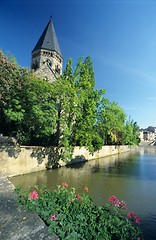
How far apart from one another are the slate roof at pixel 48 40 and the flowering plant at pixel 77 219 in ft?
96.7

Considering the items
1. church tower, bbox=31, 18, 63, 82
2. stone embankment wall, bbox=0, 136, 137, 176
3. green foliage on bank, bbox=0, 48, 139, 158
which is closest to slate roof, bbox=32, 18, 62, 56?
church tower, bbox=31, 18, 63, 82

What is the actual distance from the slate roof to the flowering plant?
29460mm

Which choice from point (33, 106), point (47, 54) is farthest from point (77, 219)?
point (47, 54)

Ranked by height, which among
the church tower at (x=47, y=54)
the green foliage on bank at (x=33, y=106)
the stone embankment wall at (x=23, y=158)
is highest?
the church tower at (x=47, y=54)

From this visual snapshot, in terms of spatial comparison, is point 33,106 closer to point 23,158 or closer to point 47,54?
point 23,158

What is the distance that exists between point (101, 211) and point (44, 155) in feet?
33.6

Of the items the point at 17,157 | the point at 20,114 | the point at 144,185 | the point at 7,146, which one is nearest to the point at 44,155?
the point at 17,157

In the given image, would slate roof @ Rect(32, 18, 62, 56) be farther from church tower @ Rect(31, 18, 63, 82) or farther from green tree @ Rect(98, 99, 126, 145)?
green tree @ Rect(98, 99, 126, 145)

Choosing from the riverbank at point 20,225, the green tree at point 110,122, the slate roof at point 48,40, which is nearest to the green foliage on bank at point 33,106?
the green tree at point 110,122

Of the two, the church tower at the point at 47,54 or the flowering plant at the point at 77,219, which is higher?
the church tower at the point at 47,54

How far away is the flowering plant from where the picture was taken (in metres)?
2.49

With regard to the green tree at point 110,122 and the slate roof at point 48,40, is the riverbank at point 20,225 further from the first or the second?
the slate roof at point 48,40

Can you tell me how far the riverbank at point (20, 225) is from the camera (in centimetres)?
238

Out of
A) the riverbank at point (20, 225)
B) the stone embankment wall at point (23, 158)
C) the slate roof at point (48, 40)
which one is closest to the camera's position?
the riverbank at point (20, 225)
